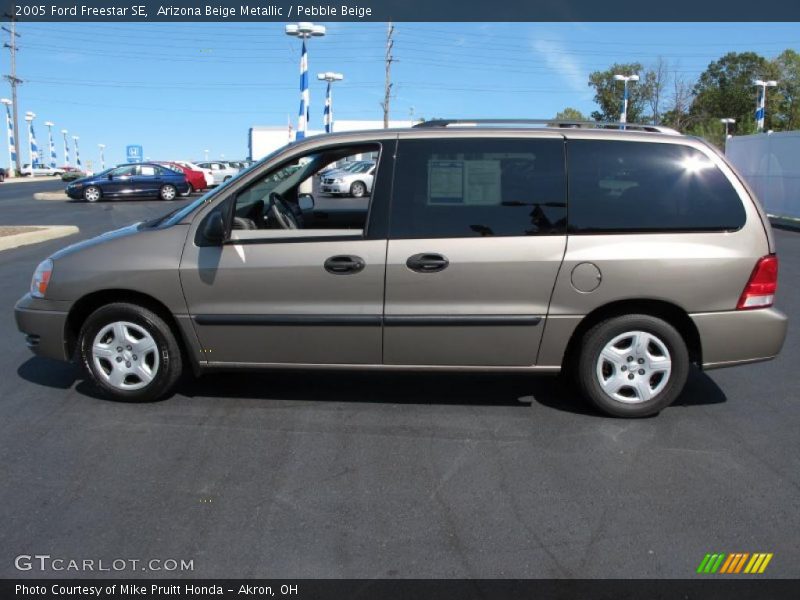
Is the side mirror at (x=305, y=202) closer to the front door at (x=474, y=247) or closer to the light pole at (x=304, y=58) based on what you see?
the front door at (x=474, y=247)

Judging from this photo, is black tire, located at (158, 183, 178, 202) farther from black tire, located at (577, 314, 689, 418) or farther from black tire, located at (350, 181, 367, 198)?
black tire, located at (577, 314, 689, 418)

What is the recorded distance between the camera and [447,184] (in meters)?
4.64

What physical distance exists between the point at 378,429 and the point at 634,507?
5.29ft

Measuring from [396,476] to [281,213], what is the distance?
6.93 feet

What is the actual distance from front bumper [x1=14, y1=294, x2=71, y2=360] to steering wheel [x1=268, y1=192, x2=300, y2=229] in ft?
4.90

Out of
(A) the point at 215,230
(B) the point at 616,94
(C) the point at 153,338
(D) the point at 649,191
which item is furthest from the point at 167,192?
(B) the point at 616,94

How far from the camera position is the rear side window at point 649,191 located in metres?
4.60

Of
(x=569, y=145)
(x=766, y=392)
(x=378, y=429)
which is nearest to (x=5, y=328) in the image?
(x=378, y=429)

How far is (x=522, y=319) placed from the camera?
460 cm

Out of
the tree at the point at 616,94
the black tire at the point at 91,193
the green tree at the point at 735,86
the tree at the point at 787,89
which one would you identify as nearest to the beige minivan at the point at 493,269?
the black tire at the point at 91,193

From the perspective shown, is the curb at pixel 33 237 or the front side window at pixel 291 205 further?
the curb at pixel 33 237

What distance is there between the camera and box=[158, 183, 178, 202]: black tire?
29.2 metres

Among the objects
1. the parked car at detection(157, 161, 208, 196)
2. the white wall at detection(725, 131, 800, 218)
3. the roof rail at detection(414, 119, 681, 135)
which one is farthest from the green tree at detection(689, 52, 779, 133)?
the roof rail at detection(414, 119, 681, 135)

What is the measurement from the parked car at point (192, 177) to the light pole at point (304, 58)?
6736 mm
